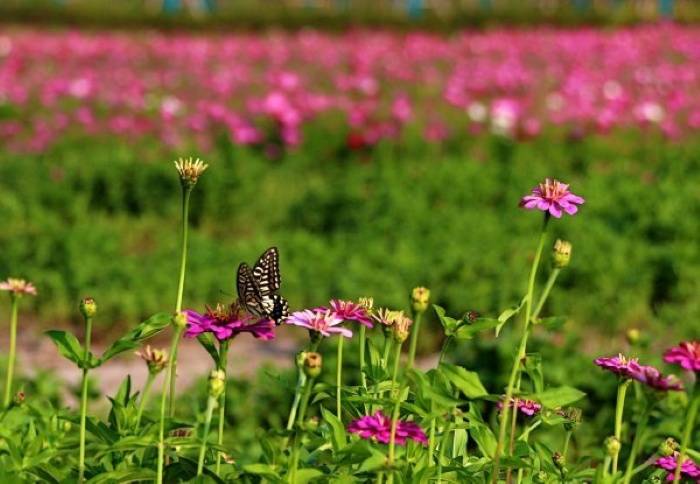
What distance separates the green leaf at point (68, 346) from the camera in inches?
67.5

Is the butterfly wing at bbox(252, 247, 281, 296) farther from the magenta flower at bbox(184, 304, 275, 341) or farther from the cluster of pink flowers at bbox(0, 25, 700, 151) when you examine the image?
the cluster of pink flowers at bbox(0, 25, 700, 151)

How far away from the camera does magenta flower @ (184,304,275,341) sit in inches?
64.8

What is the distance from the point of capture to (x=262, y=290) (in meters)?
2.07

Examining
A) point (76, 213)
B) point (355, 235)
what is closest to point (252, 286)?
point (355, 235)

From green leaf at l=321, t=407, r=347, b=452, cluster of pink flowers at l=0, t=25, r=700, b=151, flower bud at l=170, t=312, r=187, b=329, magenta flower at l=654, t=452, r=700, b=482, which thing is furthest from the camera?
cluster of pink flowers at l=0, t=25, r=700, b=151

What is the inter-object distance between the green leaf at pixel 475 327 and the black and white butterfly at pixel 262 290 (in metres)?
0.42

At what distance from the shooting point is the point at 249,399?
13.7 ft

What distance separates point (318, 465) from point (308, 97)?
8.38 meters

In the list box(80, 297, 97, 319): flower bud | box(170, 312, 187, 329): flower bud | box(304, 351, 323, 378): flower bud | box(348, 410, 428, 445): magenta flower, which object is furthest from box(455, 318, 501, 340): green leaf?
box(80, 297, 97, 319): flower bud

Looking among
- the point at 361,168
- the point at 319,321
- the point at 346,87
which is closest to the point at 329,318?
the point at 319,321

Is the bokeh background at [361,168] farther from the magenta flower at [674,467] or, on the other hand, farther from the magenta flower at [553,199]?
the magenta flower at [674,467]

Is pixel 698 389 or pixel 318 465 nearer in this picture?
pixel 698 389

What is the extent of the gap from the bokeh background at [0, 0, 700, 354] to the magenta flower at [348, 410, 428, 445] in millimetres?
418

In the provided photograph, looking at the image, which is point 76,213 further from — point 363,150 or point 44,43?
point 44,43
